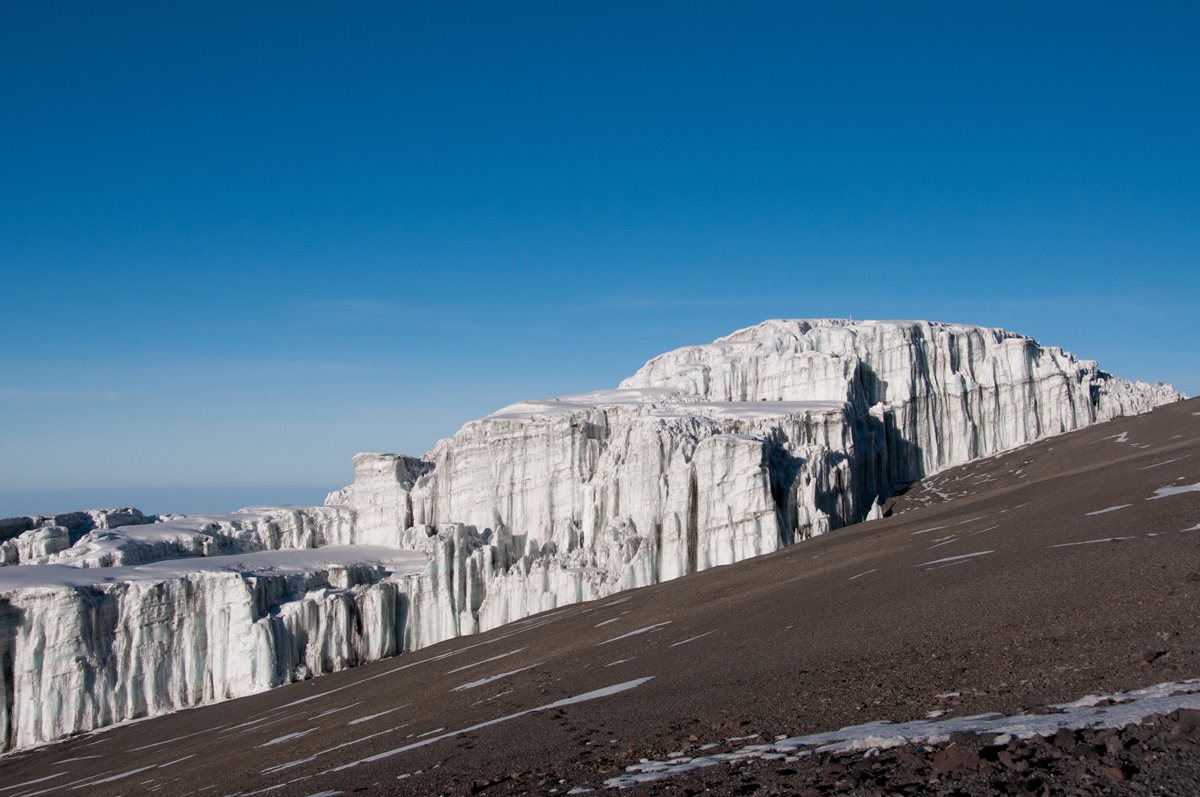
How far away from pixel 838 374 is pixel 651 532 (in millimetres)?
25753

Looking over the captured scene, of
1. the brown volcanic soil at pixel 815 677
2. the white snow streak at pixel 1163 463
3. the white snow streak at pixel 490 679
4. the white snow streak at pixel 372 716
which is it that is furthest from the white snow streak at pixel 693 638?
the white snow streak at pixel 1163 463

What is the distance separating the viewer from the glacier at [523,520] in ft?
185

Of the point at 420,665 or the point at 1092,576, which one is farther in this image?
the point at 420,665

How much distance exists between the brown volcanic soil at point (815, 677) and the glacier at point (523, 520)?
32.6 ft

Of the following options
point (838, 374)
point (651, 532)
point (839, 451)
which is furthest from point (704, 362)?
point (651, 532)

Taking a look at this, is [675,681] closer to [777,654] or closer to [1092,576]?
[777,654]

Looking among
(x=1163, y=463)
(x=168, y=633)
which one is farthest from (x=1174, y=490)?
(x=168, y=633)

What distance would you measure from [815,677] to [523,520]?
55734 millimetres

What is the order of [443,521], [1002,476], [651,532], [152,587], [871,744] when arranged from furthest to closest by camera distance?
[443,521], [1002,476], [651,532], [152,587], [871,744]

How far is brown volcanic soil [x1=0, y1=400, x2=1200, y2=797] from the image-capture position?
41.3 feet

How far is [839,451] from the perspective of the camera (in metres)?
70.8

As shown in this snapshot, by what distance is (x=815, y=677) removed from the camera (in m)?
19.2

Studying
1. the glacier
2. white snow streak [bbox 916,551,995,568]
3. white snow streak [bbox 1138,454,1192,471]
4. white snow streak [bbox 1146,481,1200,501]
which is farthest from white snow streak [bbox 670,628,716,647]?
the glacier

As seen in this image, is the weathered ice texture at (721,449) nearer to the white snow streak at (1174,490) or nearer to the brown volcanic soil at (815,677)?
the brown volcanic soil at (815,677)
